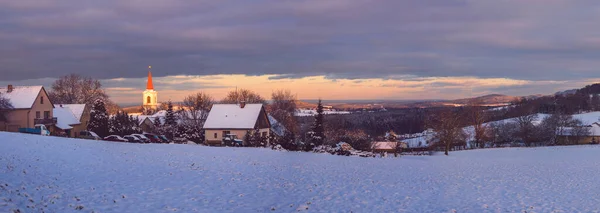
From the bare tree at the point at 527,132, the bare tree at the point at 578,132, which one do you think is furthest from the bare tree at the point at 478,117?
the bare tree at the point at 578,132

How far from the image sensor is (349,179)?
21.9 m

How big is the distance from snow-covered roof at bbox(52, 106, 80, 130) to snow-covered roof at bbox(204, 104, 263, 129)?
1955 centimetres

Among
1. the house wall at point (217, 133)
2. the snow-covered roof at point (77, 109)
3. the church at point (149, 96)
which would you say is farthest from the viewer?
the church at point (149, 96)

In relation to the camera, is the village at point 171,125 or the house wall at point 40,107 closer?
the village at point 171,125

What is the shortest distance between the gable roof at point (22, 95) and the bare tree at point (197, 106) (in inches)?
1151

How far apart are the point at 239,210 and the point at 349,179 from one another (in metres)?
9.34

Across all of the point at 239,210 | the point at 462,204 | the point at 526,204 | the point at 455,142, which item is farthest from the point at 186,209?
the point at 455,142

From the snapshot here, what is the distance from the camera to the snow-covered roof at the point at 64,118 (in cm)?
6145

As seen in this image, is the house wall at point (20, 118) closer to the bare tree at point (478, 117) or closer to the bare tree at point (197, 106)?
the bare tree at point (197, 106)

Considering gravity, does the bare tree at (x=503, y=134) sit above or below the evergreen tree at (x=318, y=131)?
below

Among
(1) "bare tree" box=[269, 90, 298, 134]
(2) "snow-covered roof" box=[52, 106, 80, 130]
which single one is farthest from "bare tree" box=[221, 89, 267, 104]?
(2) "snow-covered roof" box=[52, 106, 80, 130]

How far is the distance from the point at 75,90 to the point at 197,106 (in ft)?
82.1

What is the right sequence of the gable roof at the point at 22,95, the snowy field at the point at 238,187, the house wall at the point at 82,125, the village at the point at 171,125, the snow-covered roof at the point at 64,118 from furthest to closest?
the house wall at the point at 82,125 < the snow-covered roof at the point at 64,118 < the gable roof at the point at 22,95 < the village at the point at 171,125 < the snowy field at the point at 238,187

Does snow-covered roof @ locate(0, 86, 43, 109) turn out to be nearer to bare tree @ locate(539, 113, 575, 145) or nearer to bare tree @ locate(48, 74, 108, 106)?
bare tree @ locate(48, 74, 108, 106)
